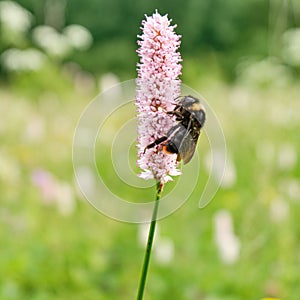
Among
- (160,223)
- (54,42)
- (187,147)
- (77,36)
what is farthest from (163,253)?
(54,42)

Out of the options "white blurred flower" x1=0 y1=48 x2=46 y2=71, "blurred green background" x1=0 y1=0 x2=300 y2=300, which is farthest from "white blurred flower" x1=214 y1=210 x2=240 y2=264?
"white blurred flower" x1=0 y1=48 x2=46 y2=71

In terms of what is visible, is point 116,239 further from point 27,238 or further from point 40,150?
point 40,150

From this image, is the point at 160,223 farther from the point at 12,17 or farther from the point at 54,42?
the point at 54,42

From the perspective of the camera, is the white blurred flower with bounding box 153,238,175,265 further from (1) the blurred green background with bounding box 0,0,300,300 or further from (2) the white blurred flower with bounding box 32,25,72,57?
(2) the white blurred flower with bounding box 32,25,72,57

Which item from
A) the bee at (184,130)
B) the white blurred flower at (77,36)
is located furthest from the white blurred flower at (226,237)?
the white blurred flower at (77,36)

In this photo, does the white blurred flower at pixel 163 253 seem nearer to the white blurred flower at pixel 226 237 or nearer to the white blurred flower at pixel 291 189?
the white blurred flower at pixel 226 237

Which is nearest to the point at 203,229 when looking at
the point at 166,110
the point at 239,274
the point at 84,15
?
the point at 239,274
